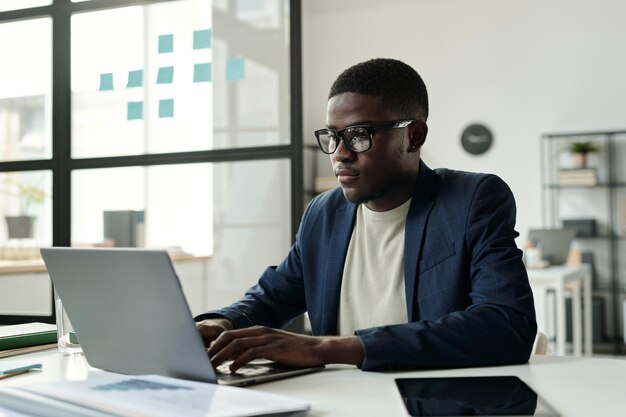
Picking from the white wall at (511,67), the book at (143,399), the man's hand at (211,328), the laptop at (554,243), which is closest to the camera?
the book at (143,399)

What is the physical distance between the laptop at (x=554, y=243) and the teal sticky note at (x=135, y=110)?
2871mm

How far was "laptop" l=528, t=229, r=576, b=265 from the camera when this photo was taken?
16.9 ft

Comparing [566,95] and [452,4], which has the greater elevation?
[452,4]

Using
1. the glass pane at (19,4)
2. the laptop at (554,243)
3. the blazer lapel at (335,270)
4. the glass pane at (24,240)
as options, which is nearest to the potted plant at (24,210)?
the glass pane at (24,240)

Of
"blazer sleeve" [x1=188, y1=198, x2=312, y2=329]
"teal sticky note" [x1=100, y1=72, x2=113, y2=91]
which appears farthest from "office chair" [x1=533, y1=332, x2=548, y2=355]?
"teal sticky note" [x1=100, y1=72, x2=113, y2=91]

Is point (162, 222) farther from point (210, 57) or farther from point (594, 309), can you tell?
point (594, 309)

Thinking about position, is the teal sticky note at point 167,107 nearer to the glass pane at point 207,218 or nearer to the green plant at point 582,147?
the glass pane at point 207,218

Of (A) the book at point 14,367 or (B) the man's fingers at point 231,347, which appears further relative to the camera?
Answer: (A) the book at point 14,367

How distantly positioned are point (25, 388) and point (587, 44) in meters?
6.10

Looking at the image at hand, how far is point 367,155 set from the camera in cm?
156

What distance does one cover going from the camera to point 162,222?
11.7 ft

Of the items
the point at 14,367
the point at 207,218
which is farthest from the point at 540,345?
the point at 207,218

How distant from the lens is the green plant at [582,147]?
603 centimetres

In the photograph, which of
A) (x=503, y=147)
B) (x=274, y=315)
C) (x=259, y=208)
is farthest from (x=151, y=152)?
(x=503, y=147)
